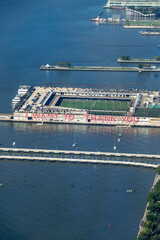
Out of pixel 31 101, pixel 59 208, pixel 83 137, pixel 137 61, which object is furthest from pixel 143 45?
pixel 59 208

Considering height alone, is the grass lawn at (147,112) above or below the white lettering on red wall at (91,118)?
above

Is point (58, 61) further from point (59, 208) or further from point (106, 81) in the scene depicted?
point (59, 208)

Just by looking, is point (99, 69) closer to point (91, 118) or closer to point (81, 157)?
point (91, 118)

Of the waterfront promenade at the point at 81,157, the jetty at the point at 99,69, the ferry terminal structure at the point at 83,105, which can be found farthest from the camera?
the jetty at the point at 99,69

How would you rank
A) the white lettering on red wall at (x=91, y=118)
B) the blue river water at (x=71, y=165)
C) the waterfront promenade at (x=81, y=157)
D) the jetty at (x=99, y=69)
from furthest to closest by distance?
1. the jetty at (x=99, y=69)
2. the white lettering on red wall at (x=91, y=118)
3. the waterfront promenade at (x=81, y=157)
4. the blue river water at (x=71, y=165)

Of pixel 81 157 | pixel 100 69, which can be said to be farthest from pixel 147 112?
pixel 100 69

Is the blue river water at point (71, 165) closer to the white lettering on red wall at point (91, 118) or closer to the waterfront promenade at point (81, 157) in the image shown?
the waterfront promenade at point (81, 157)

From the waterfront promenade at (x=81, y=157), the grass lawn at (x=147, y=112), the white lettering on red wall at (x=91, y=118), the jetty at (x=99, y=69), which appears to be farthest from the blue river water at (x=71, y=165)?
the grass lawn at (x=147, y=112)

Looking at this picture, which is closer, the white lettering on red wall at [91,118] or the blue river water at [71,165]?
the blue river water at [71,165]
